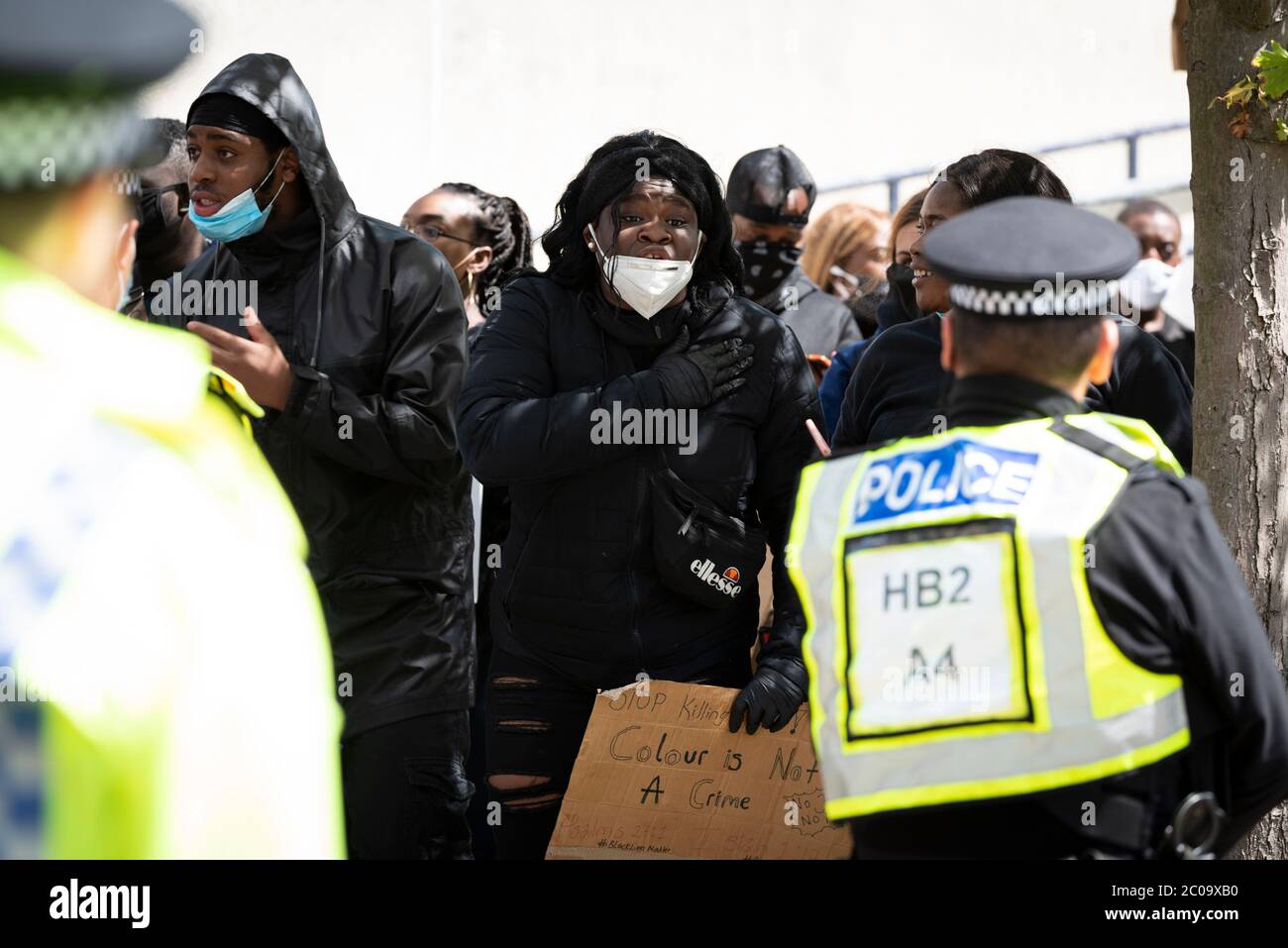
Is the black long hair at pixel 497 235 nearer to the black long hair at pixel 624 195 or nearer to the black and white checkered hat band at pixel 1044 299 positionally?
the black long hair at pixel 624 195

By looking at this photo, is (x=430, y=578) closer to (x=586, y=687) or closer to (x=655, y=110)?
(x=586, y=687)

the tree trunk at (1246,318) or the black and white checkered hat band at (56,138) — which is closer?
the black and white checkered hat band at (56,138)

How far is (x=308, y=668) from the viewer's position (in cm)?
127

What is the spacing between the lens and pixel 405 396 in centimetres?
435


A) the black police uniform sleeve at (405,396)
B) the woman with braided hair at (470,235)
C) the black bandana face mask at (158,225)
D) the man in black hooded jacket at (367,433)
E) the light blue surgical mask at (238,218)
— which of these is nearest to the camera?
the black police uniform sleeve at (405,396)

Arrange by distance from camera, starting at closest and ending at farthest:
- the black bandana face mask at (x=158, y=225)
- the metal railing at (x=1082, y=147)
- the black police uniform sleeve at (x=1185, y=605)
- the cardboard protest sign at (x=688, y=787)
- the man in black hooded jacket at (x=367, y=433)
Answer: the black police uniform sleeve at (x=1185, y=605) < the cardboard protest sign at (x=688, y=787) < the man in black hooded jacket at (x=367, y=433) < the black bandana face mask at (x=158, y=225) < the metal railing at (x=1082, y=147)

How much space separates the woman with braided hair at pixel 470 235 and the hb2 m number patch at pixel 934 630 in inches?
143

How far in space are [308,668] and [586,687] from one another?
284 centimetres

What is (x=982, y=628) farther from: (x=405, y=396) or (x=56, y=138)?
(x=405, y=396)

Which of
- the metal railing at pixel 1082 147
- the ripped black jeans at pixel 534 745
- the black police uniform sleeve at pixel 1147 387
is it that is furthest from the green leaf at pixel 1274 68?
the metal railing at pixel 1082 147

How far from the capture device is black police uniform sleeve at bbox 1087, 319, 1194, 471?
3947 millimetres

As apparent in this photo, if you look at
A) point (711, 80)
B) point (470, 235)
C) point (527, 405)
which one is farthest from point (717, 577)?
point (711, 80)

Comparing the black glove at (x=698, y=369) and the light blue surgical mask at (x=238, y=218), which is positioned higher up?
the light blue surgical mask at (x=238, y=218)

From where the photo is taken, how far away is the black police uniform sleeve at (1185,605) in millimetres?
2447
